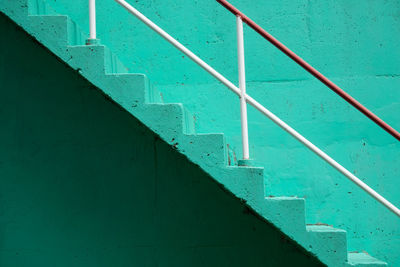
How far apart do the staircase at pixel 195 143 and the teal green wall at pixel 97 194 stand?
1.42 m

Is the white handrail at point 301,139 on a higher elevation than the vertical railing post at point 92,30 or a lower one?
lower

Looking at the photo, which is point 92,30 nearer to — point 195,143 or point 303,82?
point 195,143

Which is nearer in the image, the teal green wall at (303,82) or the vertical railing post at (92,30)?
the vertical railing post at (92,30)

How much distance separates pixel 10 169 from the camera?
15.5 ft

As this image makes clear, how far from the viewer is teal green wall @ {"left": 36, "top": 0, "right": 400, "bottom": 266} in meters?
4.73

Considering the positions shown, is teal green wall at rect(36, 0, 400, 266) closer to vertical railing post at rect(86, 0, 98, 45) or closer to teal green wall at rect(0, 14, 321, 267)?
teal green wall at rect(0, 14, 321, 267)

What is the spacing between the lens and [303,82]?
16.1ft

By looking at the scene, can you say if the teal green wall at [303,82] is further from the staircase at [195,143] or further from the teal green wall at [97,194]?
the staircase at [195,143]

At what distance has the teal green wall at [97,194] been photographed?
15.1 feet

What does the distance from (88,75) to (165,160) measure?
5.50ft

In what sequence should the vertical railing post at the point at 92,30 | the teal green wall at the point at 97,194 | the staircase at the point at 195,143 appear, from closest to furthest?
the staircase at the point at 195,143 → the vertical railing post at the point at 92,30 → the teal green wall at the point at 97,194

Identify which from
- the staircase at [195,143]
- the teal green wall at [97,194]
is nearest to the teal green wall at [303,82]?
the teal green wall at [97,194]

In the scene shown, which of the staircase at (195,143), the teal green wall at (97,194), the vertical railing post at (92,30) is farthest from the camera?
the teal green wall at (97,194)

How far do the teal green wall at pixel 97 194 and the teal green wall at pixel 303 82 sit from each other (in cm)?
58
